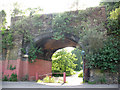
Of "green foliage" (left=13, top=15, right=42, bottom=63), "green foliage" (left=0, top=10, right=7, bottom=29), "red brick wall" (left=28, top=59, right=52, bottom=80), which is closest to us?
"green foliage" (left=0, top=10, right=7, bottom=29)

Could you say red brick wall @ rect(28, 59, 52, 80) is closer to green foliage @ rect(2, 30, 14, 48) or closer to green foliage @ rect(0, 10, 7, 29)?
green foliage @ rect(2, 30, 14, 48)

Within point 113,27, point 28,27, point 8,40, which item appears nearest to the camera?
point 113,27

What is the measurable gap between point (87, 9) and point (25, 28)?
19.0 feet

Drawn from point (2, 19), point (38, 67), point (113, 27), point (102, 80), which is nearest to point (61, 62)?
point (38, 67)

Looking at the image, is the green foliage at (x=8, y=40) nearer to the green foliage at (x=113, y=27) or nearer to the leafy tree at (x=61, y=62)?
the green foliage at (x=113, y=27)

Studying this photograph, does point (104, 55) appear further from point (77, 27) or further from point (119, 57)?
point (77, 27)

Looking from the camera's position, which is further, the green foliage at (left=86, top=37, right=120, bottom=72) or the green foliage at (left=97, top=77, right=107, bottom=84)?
the green foliage at (left=97, top=77, right=107, bottom=84)

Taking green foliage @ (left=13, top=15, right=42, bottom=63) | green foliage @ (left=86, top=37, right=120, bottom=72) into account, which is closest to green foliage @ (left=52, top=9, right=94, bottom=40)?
green foliage @ (left=13, top=15, right=42, bottom=63)

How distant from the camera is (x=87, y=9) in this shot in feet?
38.7

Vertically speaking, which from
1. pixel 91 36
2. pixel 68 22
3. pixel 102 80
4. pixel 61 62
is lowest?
pixel 102 80

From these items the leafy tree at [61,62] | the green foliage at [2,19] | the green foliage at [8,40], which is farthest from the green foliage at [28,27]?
the leafy tree at [61,62]

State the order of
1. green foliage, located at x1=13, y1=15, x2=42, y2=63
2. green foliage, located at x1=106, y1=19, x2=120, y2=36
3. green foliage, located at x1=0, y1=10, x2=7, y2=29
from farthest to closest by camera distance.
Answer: green foliage, located at x1=13, y1=15, x2=42, y2=63
green foliage, located at x1=0, y1=10, x2=7, y2=29
green foliage, located at x1=106, y1=19, x2=120, y2=36

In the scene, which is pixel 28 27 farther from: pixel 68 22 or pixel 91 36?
pixel 91 36

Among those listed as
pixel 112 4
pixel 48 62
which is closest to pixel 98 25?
pixel 112 4
